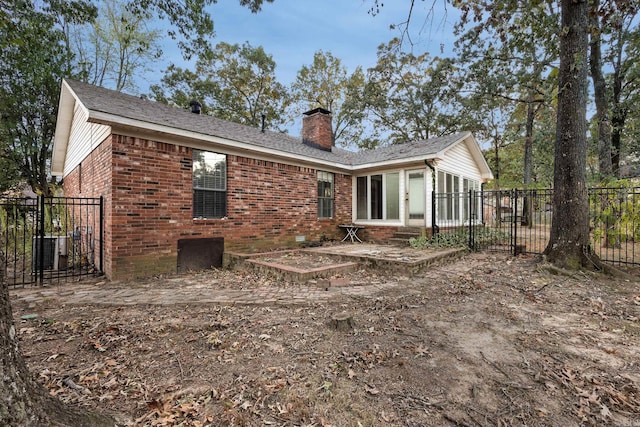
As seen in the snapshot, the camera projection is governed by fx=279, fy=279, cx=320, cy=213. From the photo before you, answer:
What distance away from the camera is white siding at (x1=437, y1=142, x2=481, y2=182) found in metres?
9.95

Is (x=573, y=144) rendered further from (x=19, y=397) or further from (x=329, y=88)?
(x=329, y=88)

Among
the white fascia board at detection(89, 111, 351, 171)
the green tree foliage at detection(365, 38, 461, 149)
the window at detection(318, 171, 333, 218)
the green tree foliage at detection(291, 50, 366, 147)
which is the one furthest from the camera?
the green tree foliage at detection(291, 50, 366, 147)

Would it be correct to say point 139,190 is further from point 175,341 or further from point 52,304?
point 175,341

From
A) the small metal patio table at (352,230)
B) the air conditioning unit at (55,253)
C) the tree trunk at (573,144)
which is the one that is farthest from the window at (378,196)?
the air conditioning unit at (55,253)

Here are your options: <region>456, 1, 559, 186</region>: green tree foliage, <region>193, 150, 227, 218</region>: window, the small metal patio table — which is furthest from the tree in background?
the small metal patio table


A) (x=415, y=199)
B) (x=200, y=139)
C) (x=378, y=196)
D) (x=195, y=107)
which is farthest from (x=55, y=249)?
(x=415, y=199)

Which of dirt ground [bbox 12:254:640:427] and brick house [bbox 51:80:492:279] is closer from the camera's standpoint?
dirt ground [bbox 12:254:640:427]

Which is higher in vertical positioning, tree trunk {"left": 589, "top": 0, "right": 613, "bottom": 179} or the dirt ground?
tree trunk {"left": 589, "top": 0, "right": 613, "bottom": 179}

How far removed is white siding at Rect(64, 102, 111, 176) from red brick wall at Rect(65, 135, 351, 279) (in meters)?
0.33

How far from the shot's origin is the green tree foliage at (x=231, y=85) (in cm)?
1889

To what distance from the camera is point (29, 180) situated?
1446 centimetres

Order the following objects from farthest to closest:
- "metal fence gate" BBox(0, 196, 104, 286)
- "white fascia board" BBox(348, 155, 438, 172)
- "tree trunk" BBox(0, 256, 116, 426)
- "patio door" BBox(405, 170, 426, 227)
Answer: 1. "patio door" BBox(405, 170, 426, 227)
2. "white fascia board" BBox(348, 155, 438, 172)
3. "metal fence gate" BBox(0, 196, 104, 286)
4. "tree trunk" BBox(0, 256, 116, 426)

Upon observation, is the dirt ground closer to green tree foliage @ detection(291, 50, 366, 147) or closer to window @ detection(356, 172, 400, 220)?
window @ detection(356, 172, 400, 220)

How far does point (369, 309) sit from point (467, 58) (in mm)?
10882
